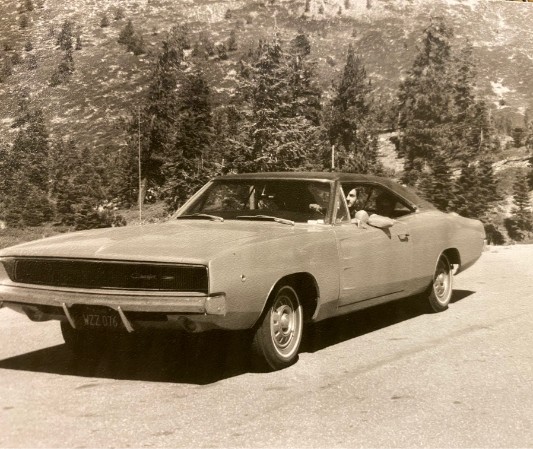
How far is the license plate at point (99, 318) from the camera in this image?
5.11 m

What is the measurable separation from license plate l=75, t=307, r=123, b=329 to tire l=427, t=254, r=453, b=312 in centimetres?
390

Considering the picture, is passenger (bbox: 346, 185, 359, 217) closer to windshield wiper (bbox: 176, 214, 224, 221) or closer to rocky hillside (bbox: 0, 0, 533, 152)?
windshield wiper (bbox: 176, 214, 224, 221)

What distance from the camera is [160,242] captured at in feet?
17.6

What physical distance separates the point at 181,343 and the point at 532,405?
2972mm

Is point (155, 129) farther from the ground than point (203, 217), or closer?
closer

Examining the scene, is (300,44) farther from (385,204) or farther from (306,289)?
(306,289)

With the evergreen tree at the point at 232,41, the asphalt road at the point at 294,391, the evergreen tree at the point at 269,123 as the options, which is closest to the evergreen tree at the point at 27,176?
the evergreen tree at the point at 269,123

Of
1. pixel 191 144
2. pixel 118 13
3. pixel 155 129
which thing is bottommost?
pixel 191 144

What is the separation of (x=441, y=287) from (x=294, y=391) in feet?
12.3

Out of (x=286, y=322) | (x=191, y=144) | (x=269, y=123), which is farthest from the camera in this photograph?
(x=191, y=144)

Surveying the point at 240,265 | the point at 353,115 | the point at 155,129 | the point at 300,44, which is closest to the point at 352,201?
the point at 240,265

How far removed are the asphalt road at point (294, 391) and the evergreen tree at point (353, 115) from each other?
6096 centimetres

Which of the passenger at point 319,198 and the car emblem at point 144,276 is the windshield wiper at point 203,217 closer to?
the passenger at point 319,198

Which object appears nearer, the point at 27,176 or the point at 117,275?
the point at 117,275
